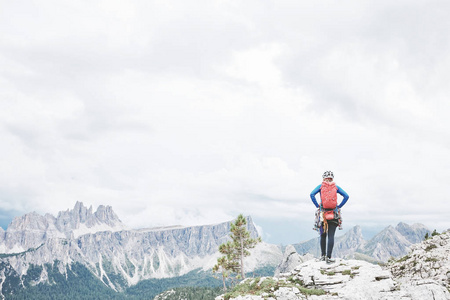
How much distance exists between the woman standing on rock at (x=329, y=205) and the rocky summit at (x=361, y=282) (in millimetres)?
1944

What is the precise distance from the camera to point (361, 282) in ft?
61.1

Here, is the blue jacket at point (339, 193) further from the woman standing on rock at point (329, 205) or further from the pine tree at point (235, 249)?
the pine tree at point (235, 249)

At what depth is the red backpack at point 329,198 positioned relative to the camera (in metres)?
20.4

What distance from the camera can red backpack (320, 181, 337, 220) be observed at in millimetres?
20406

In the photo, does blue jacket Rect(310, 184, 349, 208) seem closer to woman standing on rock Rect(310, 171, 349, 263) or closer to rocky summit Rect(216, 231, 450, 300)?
woman standing on rock Rect(310, 171, 349, 263)

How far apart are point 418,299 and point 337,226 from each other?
586 centimetres

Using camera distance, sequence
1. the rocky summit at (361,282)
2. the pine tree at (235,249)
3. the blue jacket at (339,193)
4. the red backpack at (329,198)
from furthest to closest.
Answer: the pine tree at (235,249) → the blue jacket at (339,193) → the red backpack at (329,198) → the rocky summit at (361,282)

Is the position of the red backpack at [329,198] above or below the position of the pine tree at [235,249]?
above

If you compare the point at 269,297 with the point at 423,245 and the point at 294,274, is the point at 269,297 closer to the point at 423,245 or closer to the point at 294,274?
the point at 294,274

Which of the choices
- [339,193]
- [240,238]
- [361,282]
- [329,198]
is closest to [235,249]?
[240,238]

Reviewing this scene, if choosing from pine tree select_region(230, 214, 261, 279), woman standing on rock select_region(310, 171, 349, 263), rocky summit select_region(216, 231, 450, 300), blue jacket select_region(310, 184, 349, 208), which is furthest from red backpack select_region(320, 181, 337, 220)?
pine tree select_region(230, 214, 261, 279)

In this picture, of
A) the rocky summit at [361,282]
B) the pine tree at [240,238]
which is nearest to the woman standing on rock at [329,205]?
the rocky summit at [361,282]

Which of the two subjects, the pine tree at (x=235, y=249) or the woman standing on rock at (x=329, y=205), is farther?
the pine tree at (x=235, y=249)

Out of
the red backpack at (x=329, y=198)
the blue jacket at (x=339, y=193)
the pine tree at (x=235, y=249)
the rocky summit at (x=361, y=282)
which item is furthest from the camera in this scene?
the pine tree at (x=235, y=249)
